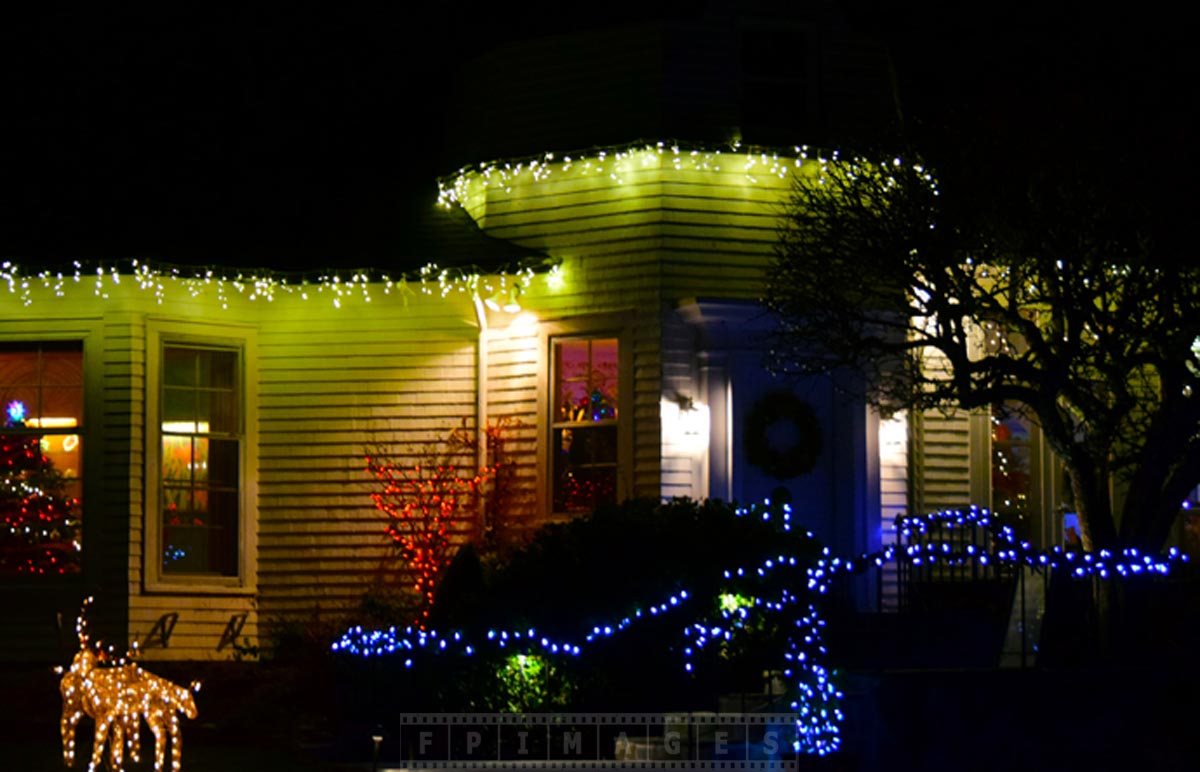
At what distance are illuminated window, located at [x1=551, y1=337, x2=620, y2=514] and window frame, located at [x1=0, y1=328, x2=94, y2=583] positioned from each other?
15.8 ft

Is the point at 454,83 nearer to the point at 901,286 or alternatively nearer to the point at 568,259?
the point at 568,259

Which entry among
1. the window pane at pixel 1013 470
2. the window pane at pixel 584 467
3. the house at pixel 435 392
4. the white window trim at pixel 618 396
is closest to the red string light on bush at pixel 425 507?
the house at pixel 435 392

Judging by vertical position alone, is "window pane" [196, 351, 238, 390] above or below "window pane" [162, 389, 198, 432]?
above

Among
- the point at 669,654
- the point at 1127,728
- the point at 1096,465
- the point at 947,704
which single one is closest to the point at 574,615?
the point at 669,654

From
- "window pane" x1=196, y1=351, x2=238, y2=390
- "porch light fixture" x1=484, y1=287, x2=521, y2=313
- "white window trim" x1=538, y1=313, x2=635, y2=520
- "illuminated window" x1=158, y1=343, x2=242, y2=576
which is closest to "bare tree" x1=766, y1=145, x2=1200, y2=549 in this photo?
"white window trim" x1=538, y1=313, x2=635, y2=520

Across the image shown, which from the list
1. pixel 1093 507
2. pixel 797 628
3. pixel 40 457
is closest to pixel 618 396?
pixel 1093 507

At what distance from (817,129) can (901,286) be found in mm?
2598

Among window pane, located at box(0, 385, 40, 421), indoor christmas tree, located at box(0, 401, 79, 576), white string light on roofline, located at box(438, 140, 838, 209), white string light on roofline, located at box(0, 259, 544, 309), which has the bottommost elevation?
indoor christmas tree, located at box(0, 401, 79, 576)

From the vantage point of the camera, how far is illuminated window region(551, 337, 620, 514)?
1811 cm

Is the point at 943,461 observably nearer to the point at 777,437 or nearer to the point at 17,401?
the point at 777,437

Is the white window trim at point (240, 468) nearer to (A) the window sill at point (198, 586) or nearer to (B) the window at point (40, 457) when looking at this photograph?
(A) the window sill at point (198, 586)

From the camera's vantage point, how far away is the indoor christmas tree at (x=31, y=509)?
1822 centimetres

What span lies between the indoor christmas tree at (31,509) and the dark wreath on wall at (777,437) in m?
7.30

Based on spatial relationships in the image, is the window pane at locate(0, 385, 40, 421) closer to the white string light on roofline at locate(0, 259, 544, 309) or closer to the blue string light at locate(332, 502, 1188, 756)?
the white string light on roofline at locate(0, 259, 544, 309)
